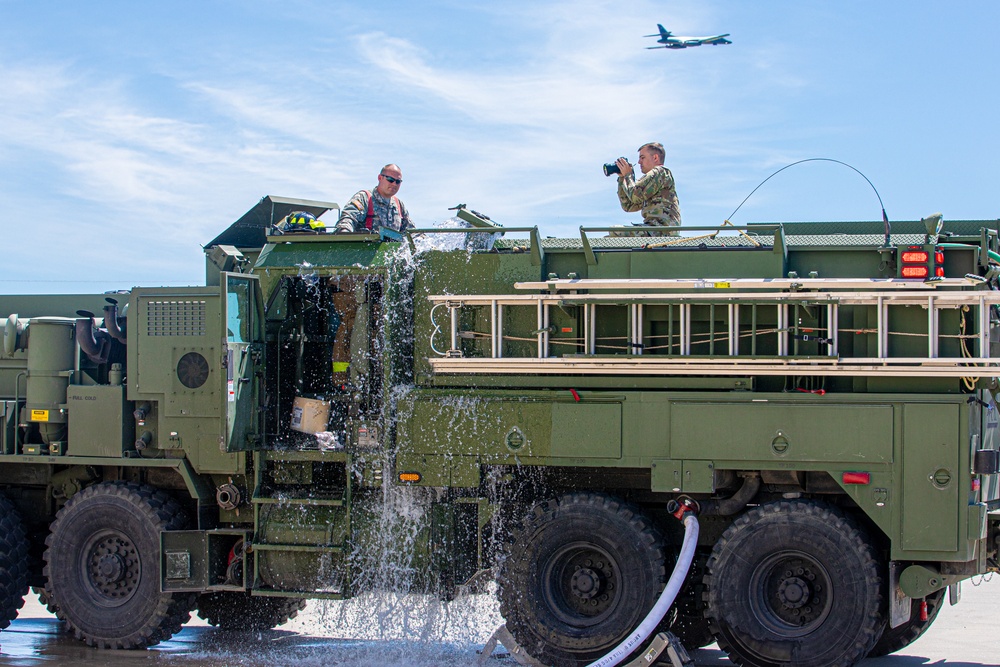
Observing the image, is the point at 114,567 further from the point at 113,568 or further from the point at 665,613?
the point at 665,613

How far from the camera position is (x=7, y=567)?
9422 mm

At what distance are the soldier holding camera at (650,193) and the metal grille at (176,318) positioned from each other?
12.2 ft

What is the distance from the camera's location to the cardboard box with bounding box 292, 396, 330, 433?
8.91 meters

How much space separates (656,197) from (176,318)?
421cm

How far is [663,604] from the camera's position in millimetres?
7488

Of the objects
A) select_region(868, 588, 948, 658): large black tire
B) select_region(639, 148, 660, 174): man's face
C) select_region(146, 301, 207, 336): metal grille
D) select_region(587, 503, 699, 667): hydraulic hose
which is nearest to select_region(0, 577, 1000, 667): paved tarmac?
select_region(868, 588, 948, 658): large black tire

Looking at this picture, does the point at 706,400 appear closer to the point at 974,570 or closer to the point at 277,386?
the point at 974,570

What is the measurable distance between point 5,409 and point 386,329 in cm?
366

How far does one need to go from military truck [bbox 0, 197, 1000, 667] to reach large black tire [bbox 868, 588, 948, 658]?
0.03 metres

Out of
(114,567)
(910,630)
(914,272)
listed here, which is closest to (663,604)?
(910,630)

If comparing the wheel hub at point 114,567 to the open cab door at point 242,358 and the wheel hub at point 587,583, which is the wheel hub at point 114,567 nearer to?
the open cab door at point 242,358

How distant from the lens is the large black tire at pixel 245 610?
32.6 feet

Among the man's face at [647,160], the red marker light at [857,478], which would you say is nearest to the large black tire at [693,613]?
the red marker light at [857,478]

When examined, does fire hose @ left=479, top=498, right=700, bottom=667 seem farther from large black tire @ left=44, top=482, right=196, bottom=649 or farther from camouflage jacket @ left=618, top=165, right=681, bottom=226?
large black tire @ left=44, top=482, right=196, bottom=649
